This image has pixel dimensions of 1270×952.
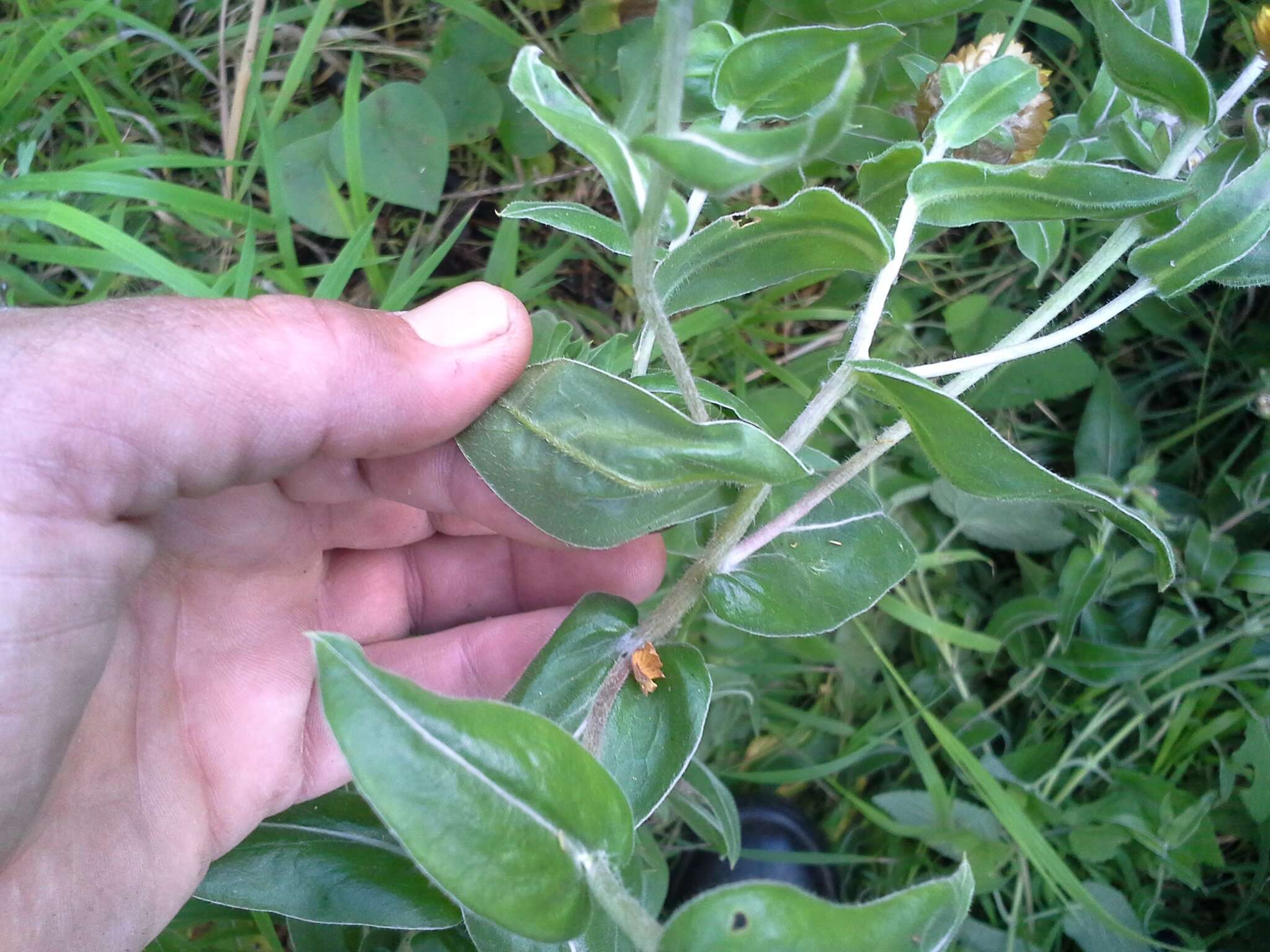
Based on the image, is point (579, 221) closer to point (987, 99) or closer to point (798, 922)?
point (987, 99)

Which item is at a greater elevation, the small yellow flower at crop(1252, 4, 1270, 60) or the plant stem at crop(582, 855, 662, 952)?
the small yellow flower at crop(1252, 4, 1270, 60)

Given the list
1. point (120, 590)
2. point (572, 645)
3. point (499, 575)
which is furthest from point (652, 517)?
point (499, 575)

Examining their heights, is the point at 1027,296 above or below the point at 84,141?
below

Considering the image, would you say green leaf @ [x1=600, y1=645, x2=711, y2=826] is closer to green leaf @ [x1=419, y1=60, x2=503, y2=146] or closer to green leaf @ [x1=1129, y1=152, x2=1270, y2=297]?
green leaf @ [x1=1129, y1=152, x2=1270, y2=297]

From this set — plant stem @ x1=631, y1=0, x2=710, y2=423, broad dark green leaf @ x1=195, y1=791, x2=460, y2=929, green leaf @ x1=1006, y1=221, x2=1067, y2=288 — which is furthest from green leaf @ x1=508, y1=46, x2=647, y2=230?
broad dark green leaf @ x1=195, y1=791, x2=460, y2=929

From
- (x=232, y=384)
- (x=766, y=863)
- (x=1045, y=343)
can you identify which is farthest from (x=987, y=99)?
(x=766, y=863)

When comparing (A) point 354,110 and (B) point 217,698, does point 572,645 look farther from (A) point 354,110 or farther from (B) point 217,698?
(A) point 354,110

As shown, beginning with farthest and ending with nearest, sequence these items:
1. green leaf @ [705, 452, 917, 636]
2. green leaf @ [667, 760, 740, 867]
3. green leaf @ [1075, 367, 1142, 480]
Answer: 1. green leaf @ [1075, 367, 1142, 480]
2. green leaf @ [667, 760, 740, 867]
3. green leaf @ [705, 452, 917, 636]
